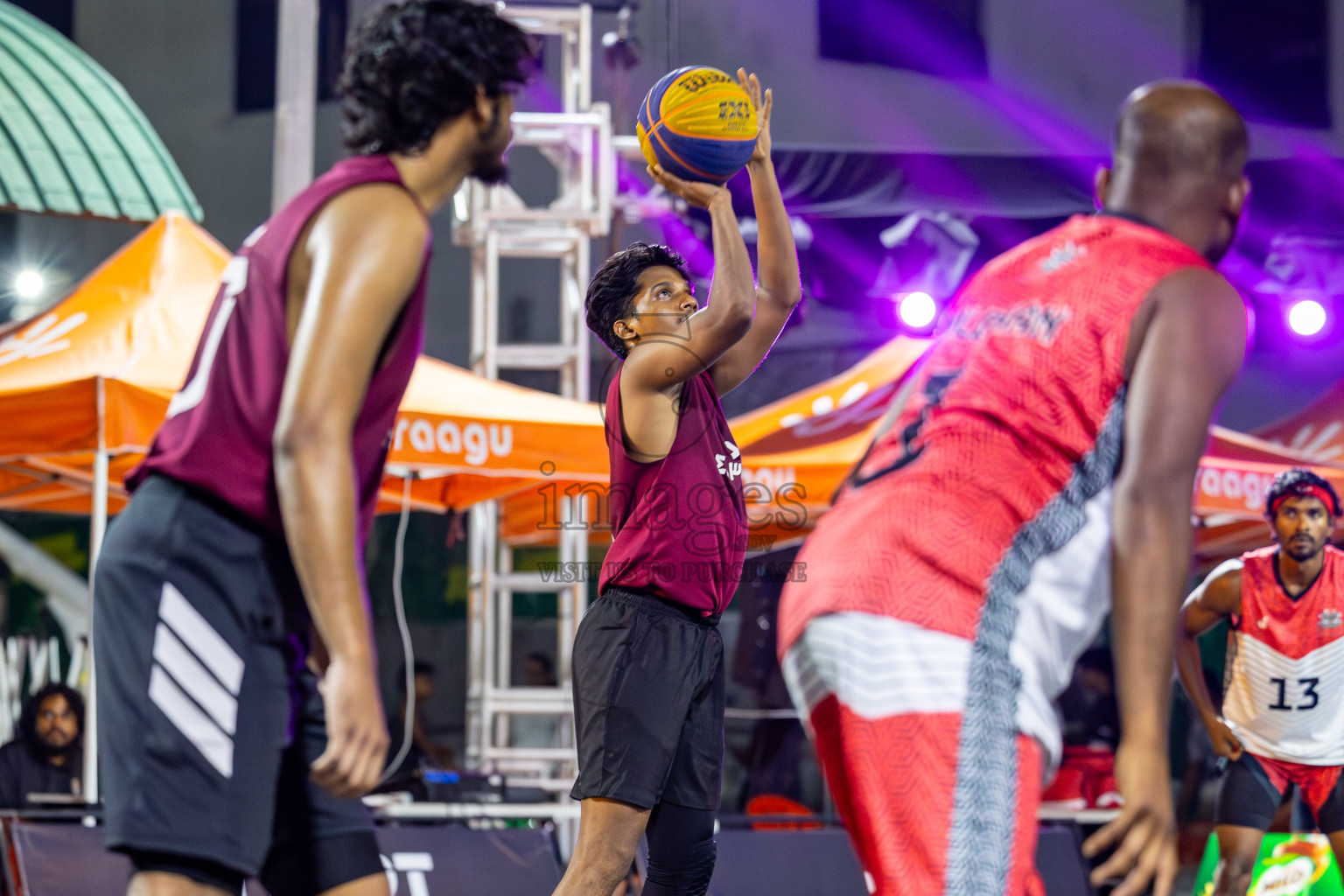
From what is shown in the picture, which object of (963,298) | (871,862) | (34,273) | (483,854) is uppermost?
(34,273)

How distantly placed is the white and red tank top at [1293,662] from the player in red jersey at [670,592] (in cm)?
336

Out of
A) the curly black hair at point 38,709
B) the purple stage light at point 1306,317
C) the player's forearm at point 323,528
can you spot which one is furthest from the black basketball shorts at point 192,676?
the purple stage light at point 1306,317

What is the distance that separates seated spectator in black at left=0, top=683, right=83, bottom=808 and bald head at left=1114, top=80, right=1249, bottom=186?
7177mm

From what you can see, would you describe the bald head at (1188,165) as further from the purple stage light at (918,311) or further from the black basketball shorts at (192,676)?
the purple stage light at (918,311)

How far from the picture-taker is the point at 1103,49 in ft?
44.3

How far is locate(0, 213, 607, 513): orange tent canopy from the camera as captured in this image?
645cm

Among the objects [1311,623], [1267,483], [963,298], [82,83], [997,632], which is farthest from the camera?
[82,83]

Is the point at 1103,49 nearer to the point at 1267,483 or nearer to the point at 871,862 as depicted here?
the point at 1267,483

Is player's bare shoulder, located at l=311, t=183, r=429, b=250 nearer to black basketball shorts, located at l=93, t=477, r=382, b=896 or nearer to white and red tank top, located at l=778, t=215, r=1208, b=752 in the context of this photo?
black basketball shorts, located at l=93, t=477, r=382, b=896

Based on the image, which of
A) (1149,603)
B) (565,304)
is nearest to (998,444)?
(1149,603)

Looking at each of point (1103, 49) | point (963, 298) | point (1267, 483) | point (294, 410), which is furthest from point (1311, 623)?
point (1103, 49)

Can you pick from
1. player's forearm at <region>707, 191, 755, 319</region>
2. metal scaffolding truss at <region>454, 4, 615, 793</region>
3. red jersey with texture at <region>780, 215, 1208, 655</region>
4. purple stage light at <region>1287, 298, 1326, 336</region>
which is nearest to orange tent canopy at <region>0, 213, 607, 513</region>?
metal scaffolding truss at <region>454, 4, 615, 793</region>

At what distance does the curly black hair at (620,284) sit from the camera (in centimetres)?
419

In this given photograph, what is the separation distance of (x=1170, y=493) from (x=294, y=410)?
128 cm
